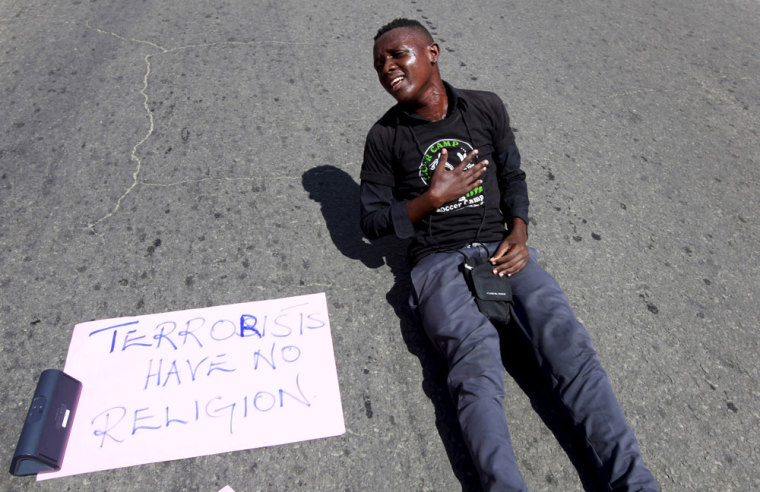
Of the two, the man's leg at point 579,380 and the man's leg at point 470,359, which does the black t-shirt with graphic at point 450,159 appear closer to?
the man's leg at point 470,359

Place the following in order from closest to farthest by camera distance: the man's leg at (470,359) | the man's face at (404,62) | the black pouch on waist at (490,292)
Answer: the man's leg at (470,359) < the black pouch on waist at (490,292) < the man's face at (404,62)

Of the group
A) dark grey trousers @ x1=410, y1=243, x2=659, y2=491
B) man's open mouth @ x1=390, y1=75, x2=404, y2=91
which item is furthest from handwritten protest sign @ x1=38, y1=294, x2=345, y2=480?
man's open mouth @ x1=390, y1=75, x2=404, y2=91

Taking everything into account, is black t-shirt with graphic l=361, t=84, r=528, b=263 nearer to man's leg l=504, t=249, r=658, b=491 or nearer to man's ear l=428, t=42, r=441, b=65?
man's ear l=428, t=42, r=441, b=65

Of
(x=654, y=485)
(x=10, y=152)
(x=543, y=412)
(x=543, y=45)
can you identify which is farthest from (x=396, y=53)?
(x=543, y=45)

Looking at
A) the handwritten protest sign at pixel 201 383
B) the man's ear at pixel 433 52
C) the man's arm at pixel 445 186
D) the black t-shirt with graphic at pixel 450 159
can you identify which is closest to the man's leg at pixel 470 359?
the black t-shirt with graphic at pixel 450 159

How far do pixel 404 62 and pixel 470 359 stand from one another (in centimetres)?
116

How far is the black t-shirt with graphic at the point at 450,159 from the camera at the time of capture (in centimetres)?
235

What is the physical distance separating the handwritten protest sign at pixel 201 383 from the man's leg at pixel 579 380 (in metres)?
0.77

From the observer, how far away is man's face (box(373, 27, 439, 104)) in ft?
7.48

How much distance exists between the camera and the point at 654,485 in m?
1.81

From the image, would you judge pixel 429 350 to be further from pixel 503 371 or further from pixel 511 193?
pixel 511 193

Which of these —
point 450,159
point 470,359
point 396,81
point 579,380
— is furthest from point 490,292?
point 396,81

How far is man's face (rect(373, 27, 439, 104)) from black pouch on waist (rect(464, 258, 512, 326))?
28.8 inches

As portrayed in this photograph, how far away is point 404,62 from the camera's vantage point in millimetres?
2279
